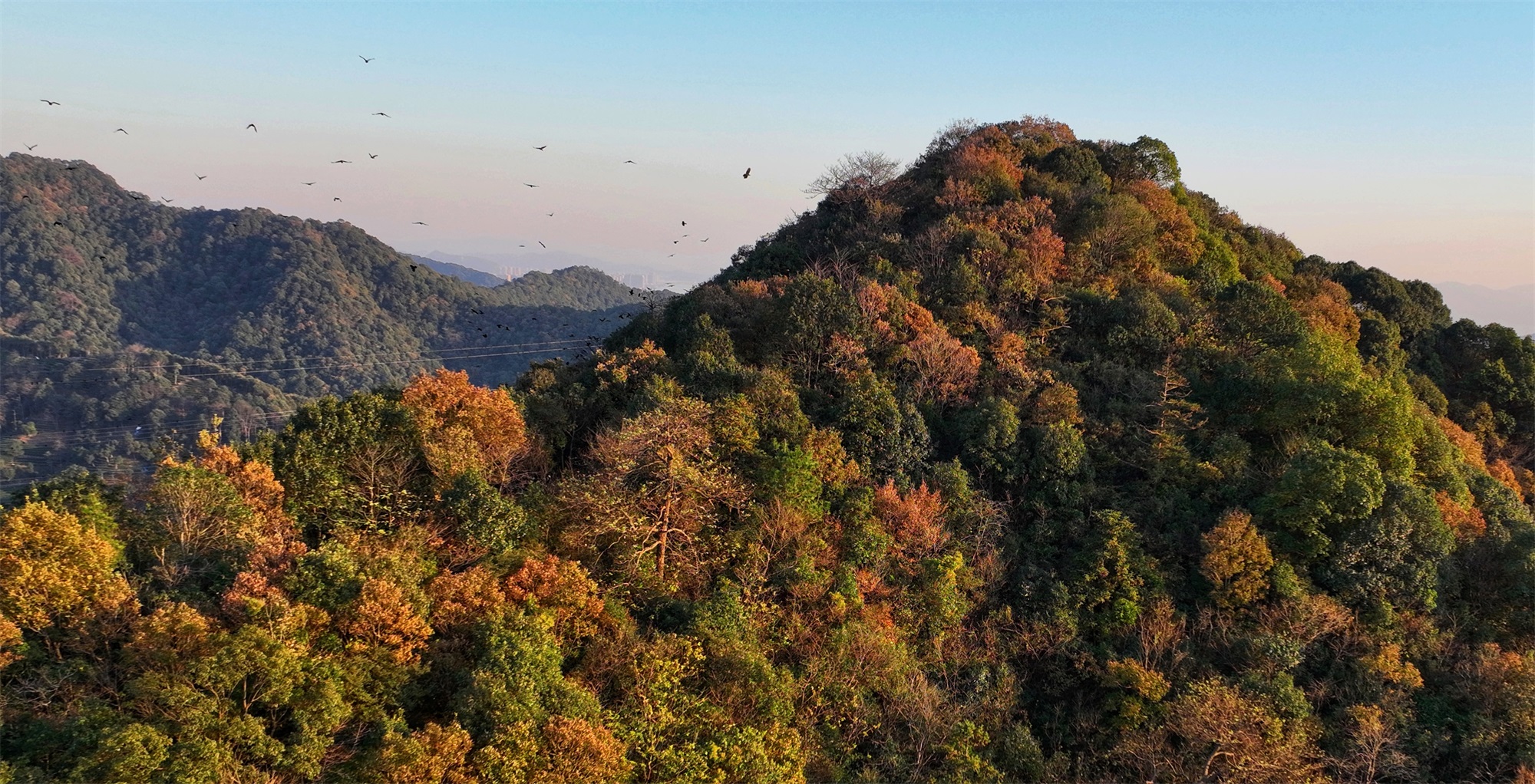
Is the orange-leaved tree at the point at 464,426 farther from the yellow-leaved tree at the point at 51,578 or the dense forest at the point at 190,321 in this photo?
the dense forest at the point at 190,321

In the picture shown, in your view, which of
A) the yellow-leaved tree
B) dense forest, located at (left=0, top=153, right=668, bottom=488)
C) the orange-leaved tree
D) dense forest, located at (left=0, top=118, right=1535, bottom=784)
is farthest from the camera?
dense forest, located at (left=0, top=153, right=668, bottom=488)

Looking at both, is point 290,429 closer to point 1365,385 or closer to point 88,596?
point 88,596

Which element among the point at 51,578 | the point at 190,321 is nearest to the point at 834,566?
the point at 51,578

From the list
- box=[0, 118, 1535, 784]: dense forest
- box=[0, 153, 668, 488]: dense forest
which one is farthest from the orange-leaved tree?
box=[0, 153, 668, 488]: dense forest

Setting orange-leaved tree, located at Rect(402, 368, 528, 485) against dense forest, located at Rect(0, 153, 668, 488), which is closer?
orange-leaved tree, located at Rect(402, 368, 528, 485)

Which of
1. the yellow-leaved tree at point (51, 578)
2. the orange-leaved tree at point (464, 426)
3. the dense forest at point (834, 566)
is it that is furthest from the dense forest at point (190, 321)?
the yellow-leaved tree at point (51, 578)

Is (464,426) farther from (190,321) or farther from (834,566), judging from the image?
(190,321)

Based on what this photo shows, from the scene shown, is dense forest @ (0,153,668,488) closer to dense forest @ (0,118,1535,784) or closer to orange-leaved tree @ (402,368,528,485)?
dense forest @ (0,118,1535,784)

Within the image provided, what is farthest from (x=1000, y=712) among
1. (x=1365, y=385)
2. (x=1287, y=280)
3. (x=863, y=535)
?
(x=1287, y=280)
